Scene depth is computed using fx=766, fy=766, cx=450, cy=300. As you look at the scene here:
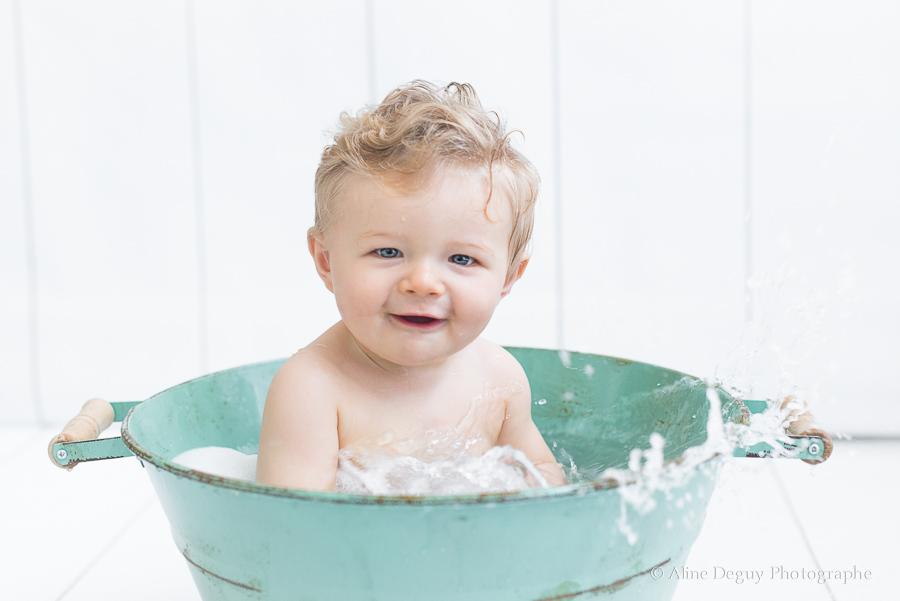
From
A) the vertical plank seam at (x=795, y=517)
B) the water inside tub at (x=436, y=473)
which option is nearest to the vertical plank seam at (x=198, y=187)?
the water inside tub at (x=436, y=473)

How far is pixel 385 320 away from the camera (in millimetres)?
803

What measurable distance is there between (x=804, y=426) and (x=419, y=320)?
1.28ft

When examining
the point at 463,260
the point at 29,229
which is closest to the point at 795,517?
the point at 463,260

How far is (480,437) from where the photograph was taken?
959 millimetres

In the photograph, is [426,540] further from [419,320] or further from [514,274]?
[514,274]

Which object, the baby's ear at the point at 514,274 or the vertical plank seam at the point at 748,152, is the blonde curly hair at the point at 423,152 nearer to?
the baby's ear at the point at 514,274

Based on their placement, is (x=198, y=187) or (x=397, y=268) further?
(x=198, y=187)

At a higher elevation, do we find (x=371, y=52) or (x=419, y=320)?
(x=371, y=52)

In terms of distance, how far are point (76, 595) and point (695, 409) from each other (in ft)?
2.79

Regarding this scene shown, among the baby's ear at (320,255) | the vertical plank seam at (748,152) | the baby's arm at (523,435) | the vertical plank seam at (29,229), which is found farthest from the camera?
the vertical plank seam at (29,229)

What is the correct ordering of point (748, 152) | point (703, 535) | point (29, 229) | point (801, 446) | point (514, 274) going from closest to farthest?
point (801, 446), point (514, 274), point (703, 535), point (748, 152), point (29, 229)

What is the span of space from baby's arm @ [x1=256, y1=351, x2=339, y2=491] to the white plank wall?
939mm

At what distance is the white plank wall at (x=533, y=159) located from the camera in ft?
5.31

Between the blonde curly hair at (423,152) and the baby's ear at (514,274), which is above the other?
the blonde curly hair at (423,152)
